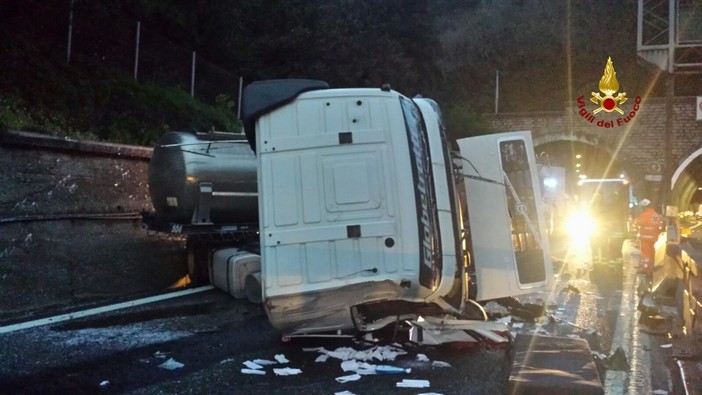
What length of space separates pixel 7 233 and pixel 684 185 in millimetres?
27391

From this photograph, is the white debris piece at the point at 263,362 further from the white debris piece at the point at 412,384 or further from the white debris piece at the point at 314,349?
the white debris piece at the point at 412,384

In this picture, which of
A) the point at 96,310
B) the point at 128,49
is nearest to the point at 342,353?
the point at 96,310

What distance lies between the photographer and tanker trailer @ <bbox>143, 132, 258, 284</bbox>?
31.1ft

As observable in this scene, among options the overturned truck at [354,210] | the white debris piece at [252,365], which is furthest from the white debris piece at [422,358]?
the white debris piece at [252,365]

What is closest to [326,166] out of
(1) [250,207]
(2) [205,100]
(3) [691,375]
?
(3) [691,375]

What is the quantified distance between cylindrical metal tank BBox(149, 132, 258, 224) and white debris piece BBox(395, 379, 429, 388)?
509cm

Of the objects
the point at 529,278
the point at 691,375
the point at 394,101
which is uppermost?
the point at 394,101

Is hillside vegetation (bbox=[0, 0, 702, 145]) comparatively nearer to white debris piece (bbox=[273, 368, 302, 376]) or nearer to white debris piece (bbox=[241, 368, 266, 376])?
white debris piece (bbox=[241, 368, 266, 376])

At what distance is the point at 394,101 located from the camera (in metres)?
5.97

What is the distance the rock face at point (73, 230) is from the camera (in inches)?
345

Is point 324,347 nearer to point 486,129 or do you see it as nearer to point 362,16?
point 362,16

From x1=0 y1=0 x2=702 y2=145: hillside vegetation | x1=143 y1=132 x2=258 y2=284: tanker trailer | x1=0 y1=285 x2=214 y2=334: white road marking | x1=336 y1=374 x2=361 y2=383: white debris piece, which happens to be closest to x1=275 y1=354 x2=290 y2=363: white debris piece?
x1=336 y1=374 x2=361 y2=383: white debris piece

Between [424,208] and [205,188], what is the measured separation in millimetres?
4573

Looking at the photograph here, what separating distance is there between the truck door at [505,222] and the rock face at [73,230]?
524 centimetres
